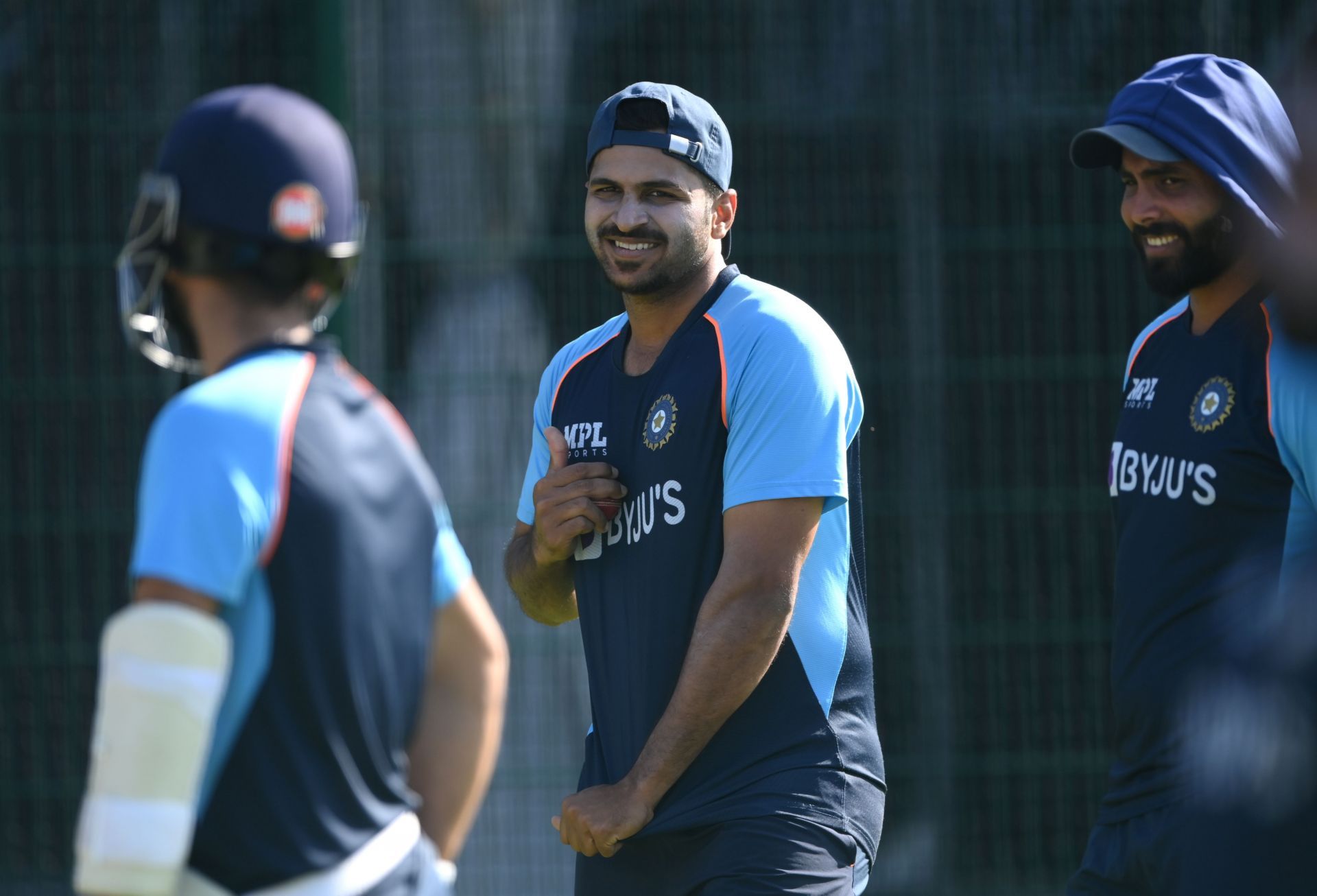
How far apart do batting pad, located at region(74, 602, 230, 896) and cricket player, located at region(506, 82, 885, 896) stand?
1391 millimetres

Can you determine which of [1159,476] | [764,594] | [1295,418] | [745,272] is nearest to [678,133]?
[764,594]

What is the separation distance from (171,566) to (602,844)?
1.53 metres

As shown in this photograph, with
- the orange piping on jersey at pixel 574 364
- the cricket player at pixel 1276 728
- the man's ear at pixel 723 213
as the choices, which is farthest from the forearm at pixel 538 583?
the cricket player at pixel 1276 728

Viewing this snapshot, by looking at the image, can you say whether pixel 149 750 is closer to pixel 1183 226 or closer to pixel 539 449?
pixel 539 449

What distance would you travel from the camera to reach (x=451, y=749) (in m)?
2.61

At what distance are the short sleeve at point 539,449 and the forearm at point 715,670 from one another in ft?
2.45

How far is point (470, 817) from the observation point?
8.79ft

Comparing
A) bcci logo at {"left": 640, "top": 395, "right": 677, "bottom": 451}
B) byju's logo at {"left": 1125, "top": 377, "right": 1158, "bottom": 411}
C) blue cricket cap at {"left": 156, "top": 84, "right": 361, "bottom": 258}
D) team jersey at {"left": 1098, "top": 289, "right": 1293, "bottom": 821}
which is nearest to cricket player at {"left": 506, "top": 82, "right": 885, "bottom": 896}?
bcci logo at {"left": 640, "top": 395, "right": 677, "bottom": 451}

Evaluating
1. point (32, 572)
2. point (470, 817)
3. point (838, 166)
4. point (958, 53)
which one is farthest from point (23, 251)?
point (470, 817)

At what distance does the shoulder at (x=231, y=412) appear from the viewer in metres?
2.17

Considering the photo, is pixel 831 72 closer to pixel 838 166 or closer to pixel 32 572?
pixel 838 166

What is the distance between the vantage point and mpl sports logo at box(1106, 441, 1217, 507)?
350 centimetres

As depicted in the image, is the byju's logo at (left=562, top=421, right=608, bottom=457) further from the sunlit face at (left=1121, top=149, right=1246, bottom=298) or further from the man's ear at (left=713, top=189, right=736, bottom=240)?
the sunlit face at (left=1121, top=149, right=1246, bottom=298)

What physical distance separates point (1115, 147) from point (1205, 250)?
383mm
